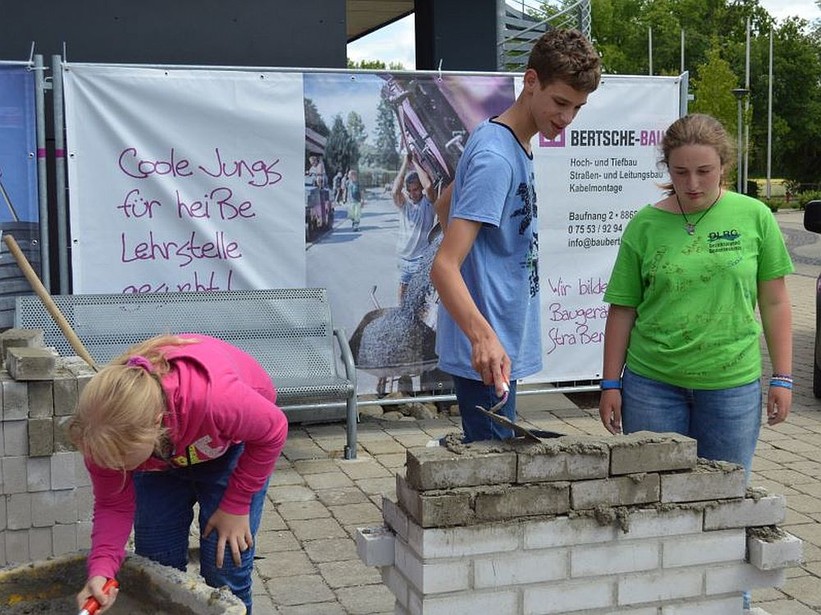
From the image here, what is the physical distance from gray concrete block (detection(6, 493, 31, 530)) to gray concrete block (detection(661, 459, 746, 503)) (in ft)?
8.53

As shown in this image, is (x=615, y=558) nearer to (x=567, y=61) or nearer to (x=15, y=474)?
(x=567, y=61)

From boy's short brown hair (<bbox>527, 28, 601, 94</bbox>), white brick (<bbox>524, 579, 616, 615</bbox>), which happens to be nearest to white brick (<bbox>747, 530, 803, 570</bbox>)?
white brick (<bbox>524, 579, 616, 615</bbox>)

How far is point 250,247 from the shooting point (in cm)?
684

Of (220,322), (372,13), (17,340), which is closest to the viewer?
(17,340)

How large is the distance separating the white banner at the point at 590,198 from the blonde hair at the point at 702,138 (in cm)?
369

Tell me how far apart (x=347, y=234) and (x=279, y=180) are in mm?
544

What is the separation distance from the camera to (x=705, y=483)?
3207 millimetres

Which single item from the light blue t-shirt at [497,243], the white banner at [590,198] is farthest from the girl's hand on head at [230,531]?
the white banner at [590,198]

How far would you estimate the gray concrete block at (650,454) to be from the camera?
3.11 m

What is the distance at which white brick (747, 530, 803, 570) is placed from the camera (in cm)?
322

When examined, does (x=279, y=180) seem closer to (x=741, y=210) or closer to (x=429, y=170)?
(x=429, y=170)

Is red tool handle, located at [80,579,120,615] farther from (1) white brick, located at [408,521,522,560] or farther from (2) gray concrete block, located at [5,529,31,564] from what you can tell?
(2) gray concrete block, located at [5,529,31,564]

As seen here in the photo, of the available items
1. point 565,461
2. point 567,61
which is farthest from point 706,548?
point 567,61

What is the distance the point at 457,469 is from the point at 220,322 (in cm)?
389
